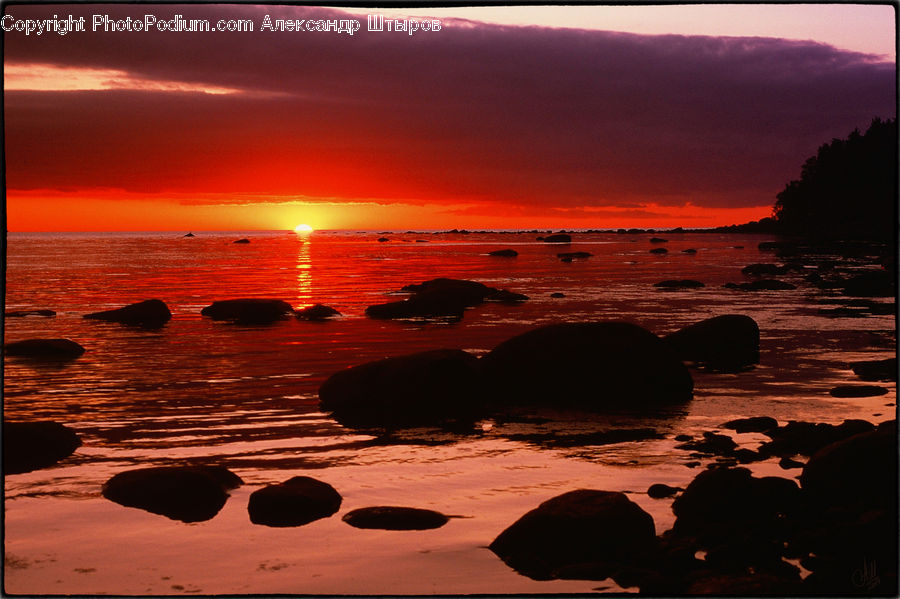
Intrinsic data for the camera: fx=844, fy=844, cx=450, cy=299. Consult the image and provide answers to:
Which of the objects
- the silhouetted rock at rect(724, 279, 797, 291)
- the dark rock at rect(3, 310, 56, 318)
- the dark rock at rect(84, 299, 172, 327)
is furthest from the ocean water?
the silhouetted rock at rect(724, 279, 797, 291)

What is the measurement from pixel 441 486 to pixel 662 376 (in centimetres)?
631

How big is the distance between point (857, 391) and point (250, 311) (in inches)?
738

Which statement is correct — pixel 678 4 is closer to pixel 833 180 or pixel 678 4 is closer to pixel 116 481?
pixel 116 481

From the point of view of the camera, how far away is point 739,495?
816 centimetres

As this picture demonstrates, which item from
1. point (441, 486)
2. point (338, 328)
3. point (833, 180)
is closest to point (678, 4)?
point (441, 486)

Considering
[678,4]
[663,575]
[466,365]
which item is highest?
[678,4]

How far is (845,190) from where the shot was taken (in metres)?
110

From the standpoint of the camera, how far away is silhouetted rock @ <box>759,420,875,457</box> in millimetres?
10555

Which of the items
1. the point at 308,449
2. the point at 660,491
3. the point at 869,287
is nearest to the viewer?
the point at 660,491

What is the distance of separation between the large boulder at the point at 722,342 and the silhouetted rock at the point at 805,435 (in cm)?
700

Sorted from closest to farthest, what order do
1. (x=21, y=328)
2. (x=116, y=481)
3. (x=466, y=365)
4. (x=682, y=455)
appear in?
(x=116, y=481) < (x=682, y=455) < (x=466, y=365) < (x=21, y=328)

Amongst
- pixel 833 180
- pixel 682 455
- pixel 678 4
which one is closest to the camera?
pixel 678 4

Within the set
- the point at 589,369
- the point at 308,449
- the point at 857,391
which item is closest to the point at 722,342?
the point at 857,391

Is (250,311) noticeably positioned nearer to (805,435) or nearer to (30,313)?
(30,313)
